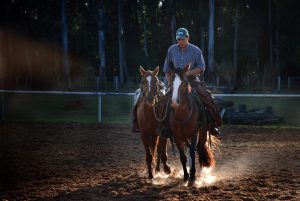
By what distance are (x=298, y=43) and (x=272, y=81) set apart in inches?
588

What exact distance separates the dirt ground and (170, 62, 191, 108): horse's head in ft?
4.96

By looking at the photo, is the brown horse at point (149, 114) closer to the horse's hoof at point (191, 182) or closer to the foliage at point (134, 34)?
the horse's hoof at point (191, 182)

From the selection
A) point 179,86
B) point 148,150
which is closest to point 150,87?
point 179,86

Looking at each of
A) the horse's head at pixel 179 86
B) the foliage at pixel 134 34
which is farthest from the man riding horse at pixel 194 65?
the foliage at pixel 134 34

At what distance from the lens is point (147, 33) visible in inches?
2559

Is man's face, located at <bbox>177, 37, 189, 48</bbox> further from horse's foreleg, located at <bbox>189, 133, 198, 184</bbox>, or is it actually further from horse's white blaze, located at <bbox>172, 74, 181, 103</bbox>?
horse's foreleg, located at <bbox>189, 133, 198, 184</bbox>

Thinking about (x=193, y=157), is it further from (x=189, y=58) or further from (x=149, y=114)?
(x=189, y=58)

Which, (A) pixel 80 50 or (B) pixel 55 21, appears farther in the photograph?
(A) pixel 80 50

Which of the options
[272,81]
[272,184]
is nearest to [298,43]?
[272,81]

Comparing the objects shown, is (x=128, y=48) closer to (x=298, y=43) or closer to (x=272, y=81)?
(x=298, y=43)

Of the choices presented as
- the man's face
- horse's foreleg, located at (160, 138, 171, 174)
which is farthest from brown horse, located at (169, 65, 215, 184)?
the man's face

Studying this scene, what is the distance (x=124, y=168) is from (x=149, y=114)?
1.75 metres

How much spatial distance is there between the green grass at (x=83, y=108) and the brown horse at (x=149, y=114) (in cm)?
1008

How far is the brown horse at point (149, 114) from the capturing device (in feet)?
28.6
